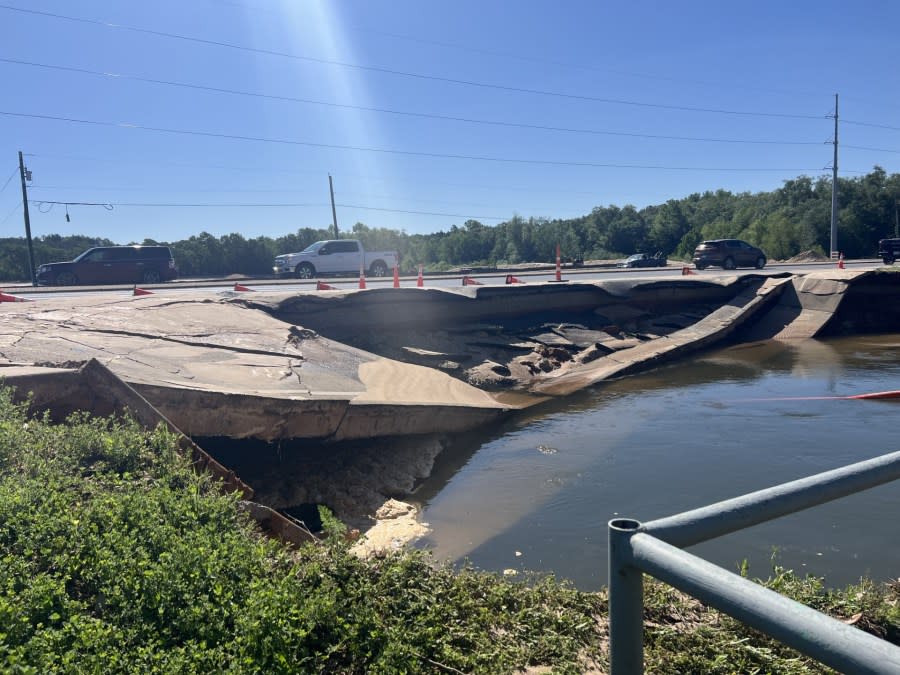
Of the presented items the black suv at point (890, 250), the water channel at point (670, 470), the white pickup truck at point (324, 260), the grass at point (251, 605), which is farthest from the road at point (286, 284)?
the grass at point (251, 605)

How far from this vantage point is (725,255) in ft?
101

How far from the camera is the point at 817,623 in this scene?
1156 mm

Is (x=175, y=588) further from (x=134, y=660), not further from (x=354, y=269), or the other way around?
(x=354, y=269)

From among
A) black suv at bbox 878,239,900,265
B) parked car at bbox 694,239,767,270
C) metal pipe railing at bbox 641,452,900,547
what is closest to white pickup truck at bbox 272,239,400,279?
parked car at bbox 694,239,767,270

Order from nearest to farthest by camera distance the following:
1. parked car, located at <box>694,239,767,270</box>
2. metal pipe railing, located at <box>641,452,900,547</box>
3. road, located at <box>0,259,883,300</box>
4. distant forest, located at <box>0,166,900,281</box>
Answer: metal pipe railing, located at <box>641,452,900,547</box> → road, located at <box>0,259,883,300</box> → parked car, located at <box>694,239,767,270</box> → distant forest, located at <box>0,166,900,281</box>

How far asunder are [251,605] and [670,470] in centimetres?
579

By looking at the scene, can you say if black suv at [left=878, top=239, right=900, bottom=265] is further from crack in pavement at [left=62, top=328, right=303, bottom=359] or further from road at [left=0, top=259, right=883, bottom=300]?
crack in pavement at [left=62, top=328, right=303, bottom=359]

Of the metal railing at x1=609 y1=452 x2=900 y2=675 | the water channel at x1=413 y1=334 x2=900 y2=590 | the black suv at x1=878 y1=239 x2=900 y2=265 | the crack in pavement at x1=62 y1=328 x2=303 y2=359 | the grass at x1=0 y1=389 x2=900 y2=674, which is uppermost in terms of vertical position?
the black suv at x1=878 y1=239 x2=900 y2=265

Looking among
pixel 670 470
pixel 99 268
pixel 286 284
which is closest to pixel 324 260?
pixel 286 284

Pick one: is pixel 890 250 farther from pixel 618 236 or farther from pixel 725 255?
pixel 618 236

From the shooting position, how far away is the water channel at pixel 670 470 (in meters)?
5.52

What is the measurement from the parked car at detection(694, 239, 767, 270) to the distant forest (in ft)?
63.1

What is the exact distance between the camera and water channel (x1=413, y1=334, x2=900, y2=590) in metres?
5.52

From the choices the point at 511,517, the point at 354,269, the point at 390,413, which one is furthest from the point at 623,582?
the point at 354,269
